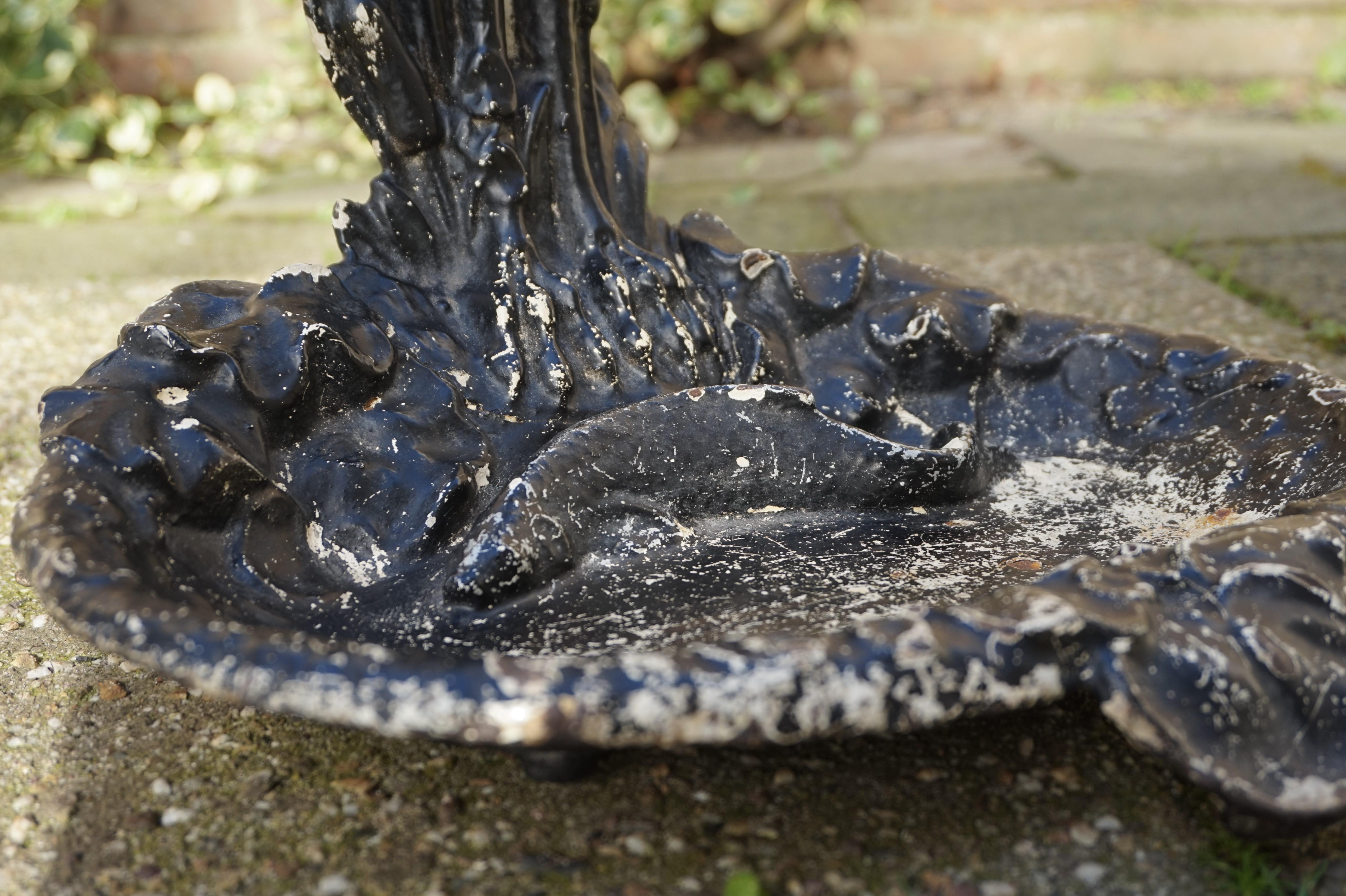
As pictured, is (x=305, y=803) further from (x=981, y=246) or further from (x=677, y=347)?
(x=981, y=246)

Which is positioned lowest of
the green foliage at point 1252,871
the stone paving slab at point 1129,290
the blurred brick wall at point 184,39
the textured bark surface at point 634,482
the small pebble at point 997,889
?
the green foliage at point 1252,871

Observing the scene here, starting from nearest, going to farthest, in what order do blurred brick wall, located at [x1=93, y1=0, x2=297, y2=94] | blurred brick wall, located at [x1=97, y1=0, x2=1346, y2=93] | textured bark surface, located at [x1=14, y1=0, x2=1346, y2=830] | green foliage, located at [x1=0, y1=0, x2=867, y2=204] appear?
textured bark surface, located at [x1=14, y1=0, x2=1346, y2=830] → green foliage, located at [x1=0, y1=0, x2=867, y2=204] → blurred brick wall, located at [x1=93, y1=0, x2=297, y2=94] → blurred brick wall, located at [x1=97, y1=0, x2=1346, y2=93]

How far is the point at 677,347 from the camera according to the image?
159 cm

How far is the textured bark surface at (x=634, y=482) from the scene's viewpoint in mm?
985

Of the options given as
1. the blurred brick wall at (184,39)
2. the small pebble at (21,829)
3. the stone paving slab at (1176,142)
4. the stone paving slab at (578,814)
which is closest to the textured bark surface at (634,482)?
the stone paving slab at (578,814)

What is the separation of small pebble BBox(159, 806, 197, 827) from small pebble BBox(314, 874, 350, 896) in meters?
0.18

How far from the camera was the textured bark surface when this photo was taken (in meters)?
0.99

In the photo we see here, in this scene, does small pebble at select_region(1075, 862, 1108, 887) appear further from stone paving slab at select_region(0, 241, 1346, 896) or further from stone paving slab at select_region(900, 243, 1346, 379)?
stone paving slab at select_region(900, 243, 1346, 379)

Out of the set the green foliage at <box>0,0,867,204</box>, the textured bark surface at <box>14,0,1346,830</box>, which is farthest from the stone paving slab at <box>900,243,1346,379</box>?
the green foliage at <box>0,0,867,204</box>

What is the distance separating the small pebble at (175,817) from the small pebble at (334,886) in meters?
0.18

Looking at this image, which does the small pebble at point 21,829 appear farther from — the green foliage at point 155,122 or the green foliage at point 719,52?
the green foliage at point 719,52

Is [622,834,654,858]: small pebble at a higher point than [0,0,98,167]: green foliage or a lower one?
lower

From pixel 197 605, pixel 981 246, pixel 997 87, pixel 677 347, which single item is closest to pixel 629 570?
pixel 677 347

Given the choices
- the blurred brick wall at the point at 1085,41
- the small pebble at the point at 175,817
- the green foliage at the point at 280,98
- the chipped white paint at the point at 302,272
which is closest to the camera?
the small pebble at the point at 175,817
